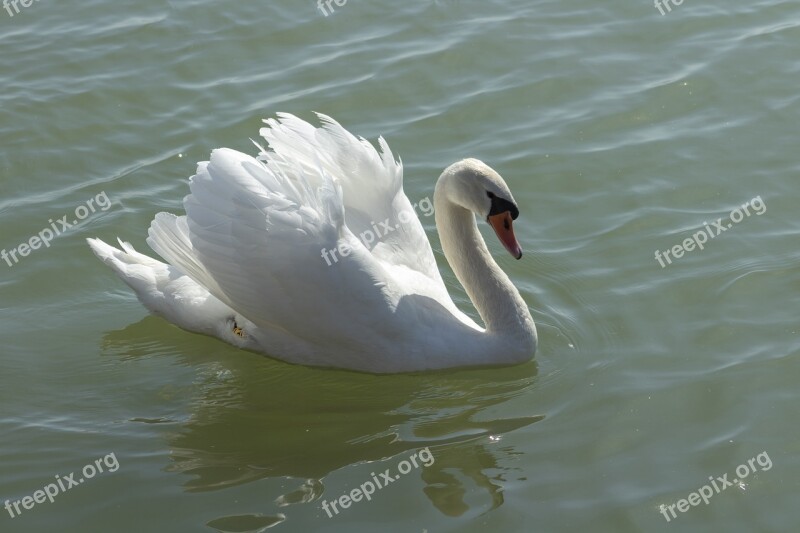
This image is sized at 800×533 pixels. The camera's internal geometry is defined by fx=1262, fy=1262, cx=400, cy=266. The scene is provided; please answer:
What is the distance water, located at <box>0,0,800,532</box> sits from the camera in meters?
7.26

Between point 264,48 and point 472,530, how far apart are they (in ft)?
22.5

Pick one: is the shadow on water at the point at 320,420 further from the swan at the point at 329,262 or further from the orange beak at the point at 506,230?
the orange beak at the point at 506,230

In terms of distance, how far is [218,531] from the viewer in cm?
689

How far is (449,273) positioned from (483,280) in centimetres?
110

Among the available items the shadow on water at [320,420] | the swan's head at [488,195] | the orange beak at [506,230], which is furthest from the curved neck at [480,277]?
the orange beak at [506,230]

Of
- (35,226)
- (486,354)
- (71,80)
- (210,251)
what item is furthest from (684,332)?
(71,80)

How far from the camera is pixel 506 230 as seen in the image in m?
8.26

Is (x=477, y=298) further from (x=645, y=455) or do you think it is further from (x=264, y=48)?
(x=264, y=48)

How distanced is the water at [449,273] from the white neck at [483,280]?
→ 25 centimetres

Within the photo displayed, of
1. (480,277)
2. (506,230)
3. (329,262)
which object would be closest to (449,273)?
(480,277)

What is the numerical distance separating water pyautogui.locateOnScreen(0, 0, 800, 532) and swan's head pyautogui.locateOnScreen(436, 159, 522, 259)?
946 millimetres

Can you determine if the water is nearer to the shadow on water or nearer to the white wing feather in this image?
the shadow on water

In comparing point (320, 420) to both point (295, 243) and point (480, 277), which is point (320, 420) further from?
point (480, 277)

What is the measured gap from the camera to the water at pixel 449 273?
7.26m
